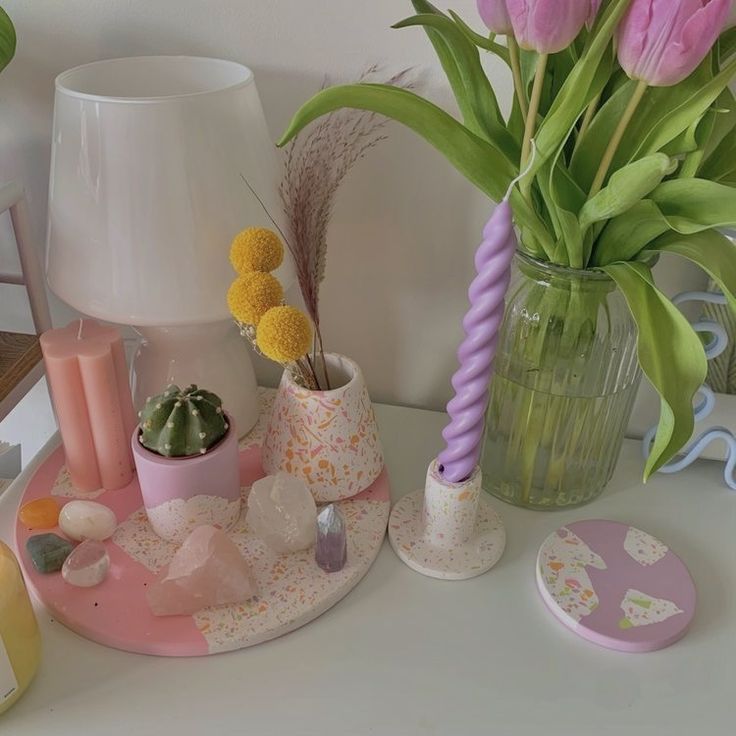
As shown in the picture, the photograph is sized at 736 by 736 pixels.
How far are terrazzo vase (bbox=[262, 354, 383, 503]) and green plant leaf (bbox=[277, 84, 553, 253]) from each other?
187 millimetres

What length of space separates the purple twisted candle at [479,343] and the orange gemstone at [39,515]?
325 mm

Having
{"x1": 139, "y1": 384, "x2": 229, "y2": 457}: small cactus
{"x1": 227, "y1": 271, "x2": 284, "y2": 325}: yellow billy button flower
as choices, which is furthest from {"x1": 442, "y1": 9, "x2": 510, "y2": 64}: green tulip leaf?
{"x1": 139, "y1": 384, "x2": 229, "y2": 457}: small cactus

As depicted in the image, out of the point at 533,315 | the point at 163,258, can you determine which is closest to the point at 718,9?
the point at 533,315

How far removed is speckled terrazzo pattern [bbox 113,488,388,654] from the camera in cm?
59

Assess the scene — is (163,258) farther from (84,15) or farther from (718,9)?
(718,9)

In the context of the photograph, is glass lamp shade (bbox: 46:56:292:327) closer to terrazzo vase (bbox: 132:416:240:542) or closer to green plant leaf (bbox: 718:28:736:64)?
terrazzo vase (bbox: 132:416:240:542)

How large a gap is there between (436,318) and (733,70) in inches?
15.1

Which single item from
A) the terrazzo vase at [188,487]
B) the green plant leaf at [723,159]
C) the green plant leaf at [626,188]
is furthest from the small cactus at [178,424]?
the green plant leaf at [723,159]

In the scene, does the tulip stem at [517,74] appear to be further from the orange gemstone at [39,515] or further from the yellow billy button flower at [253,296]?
the orange gemstone at [39,515]

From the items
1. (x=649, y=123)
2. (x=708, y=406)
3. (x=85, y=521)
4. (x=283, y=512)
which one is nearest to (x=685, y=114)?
(x=649, y=123)

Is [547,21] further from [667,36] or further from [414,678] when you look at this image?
[414,678]

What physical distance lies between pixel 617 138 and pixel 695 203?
0.07 metres

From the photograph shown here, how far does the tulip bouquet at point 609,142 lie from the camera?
0.50 meters

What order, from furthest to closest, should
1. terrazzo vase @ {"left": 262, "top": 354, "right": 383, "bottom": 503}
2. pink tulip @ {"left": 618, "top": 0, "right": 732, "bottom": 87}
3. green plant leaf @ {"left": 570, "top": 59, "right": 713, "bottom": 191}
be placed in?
terrazzo vase @ {"left": 262, "top": 354, "right": 383, "bottom": 503} < green plant leaf @ {"left": 570, "top": 59, "right": 713, "bottom": 191} < pink tulip @ {"left": 618, "top": 0, "right": 732, "bottom": 87}
